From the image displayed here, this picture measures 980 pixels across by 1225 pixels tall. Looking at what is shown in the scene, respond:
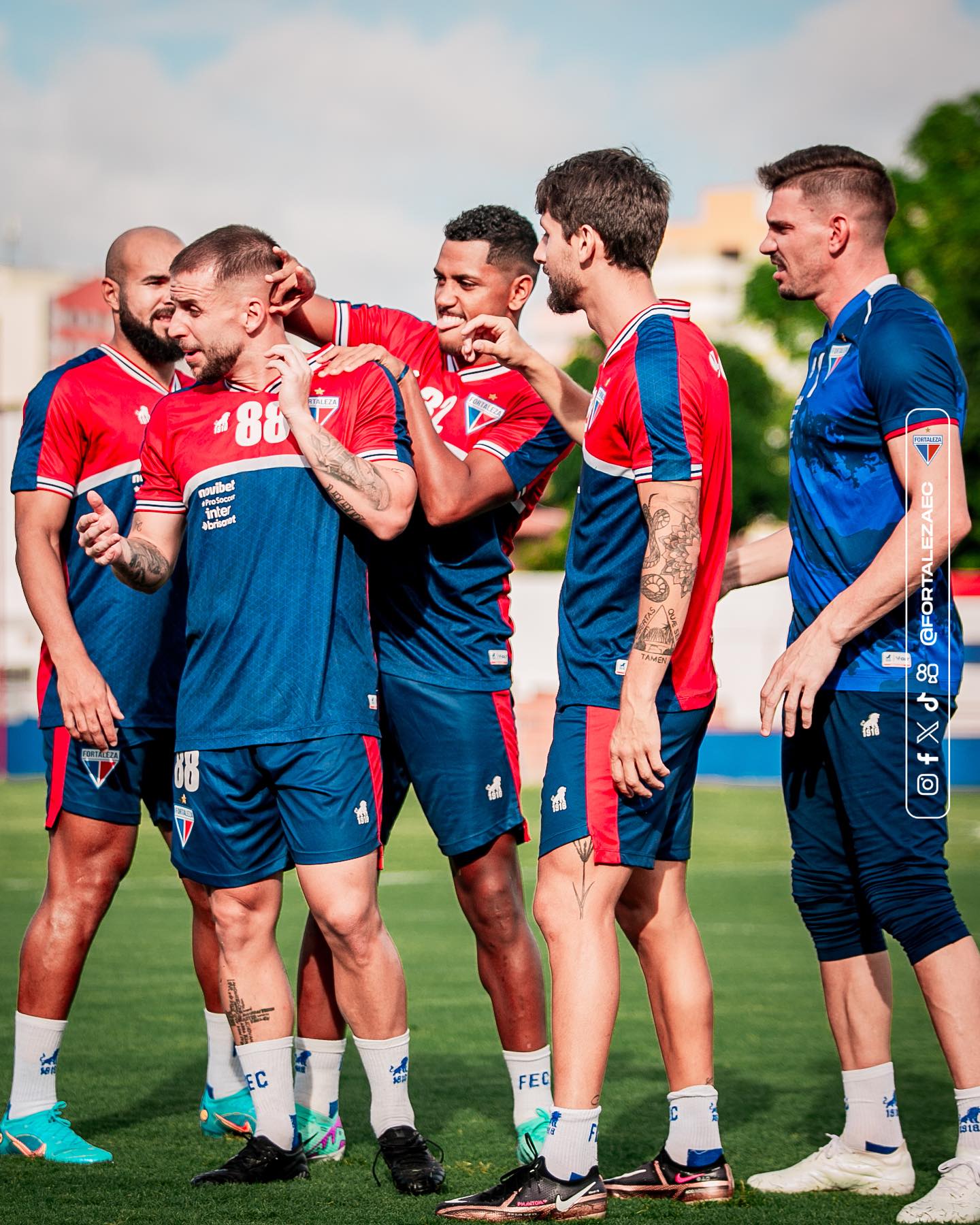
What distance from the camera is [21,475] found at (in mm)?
4750

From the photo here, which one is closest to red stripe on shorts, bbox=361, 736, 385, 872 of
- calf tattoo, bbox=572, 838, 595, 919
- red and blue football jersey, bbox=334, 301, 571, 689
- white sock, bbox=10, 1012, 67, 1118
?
red and blue football jersey, bbox=334, 301, 571, 689

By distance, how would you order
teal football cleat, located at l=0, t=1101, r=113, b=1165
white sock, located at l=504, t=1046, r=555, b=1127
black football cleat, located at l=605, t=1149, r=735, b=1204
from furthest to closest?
white sock, located at l=504, t=1046, r=555, b=1127
teal football cleat, located at l=0, t=1101, r=113, b=1165
black football cleat, located at l=605, t=1149, r=735, b=1204

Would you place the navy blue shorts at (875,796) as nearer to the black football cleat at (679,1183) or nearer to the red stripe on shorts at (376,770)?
the black football cleat at (679,1183)

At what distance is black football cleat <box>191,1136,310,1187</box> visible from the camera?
13.4 ft

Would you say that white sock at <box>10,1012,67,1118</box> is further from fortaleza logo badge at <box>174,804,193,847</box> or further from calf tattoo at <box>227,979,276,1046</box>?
fortaleza logo badge at <box>174,804,193,847</box>

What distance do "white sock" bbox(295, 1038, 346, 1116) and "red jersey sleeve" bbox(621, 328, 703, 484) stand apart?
209cm

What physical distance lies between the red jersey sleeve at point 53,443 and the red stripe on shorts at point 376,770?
1.37m

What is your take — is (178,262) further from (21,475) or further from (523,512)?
(523,512)

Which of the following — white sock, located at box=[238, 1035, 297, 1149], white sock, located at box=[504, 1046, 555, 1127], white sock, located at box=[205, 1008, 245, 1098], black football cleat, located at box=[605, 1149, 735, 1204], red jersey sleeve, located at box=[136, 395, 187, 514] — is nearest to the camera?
black football cleat, located at box=[605, 1149, 735, 1204]

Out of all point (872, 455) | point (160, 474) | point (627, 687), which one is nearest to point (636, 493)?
point (627, 687)

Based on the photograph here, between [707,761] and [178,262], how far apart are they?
19035 millimetres

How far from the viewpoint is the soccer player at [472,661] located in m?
4.54

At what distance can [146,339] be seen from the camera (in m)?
4.93

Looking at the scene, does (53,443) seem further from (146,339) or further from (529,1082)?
(529,1082)
